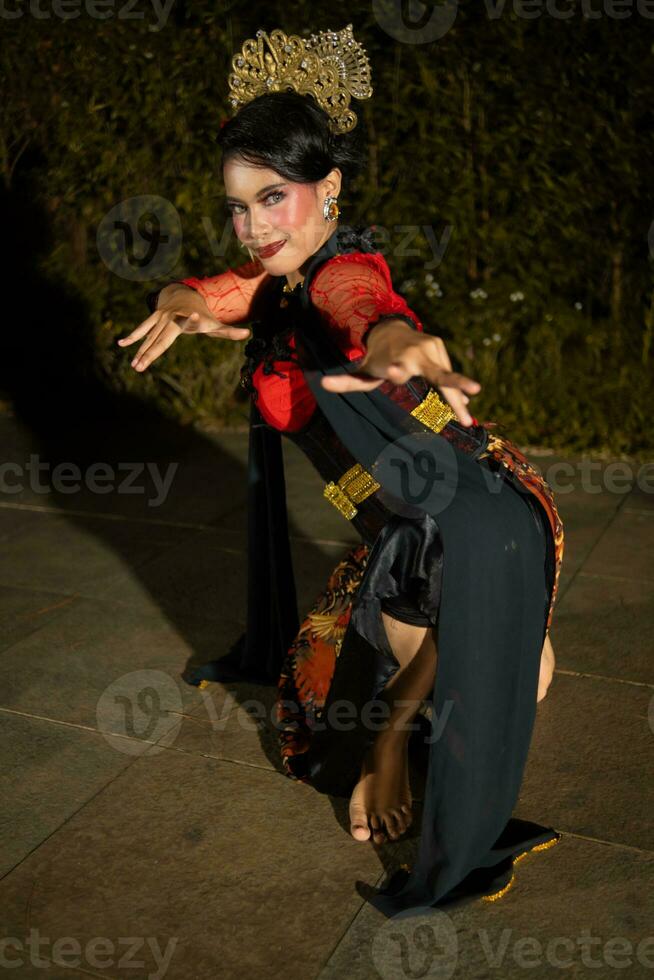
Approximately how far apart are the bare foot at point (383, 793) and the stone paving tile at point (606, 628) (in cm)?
96

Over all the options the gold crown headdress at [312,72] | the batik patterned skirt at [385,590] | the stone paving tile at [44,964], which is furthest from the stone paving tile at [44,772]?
the gold crown headdress at [312,72]

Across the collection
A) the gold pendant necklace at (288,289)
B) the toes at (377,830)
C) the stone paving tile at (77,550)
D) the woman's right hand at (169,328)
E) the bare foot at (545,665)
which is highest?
the gold pendant necklace at (288,289)

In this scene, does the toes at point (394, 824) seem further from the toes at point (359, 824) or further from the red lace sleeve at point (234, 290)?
the red lace sleeve at point (234, 290)

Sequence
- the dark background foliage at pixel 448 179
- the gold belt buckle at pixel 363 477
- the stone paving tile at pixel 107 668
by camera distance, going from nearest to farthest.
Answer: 1. the gold belt buckle at pixel 363 477
2. the stone paving tile at pixel 107 668
3. the dark background foliage at pixel 448 179

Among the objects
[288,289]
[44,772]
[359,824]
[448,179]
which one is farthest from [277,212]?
[448,179]

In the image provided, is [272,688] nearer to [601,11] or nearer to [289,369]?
[289,369]

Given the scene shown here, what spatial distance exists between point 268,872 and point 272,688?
91 centimetres

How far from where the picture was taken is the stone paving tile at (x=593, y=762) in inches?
109

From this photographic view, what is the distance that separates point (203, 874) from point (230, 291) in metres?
1.51

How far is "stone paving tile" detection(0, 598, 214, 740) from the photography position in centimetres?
337

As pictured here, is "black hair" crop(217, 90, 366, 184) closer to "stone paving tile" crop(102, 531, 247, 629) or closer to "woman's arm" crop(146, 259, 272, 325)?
"woman's arm" crop(146, 259, 272, 325)

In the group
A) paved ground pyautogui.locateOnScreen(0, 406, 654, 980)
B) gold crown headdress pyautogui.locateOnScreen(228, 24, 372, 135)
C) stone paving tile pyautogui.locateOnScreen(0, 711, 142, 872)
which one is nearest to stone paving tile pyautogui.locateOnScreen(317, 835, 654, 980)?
paved ground pyautogui.locateOnScreen(0, 406, 654, 980)

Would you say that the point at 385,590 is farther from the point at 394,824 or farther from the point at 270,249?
the point at 270,249

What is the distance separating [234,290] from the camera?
9.99 feet
